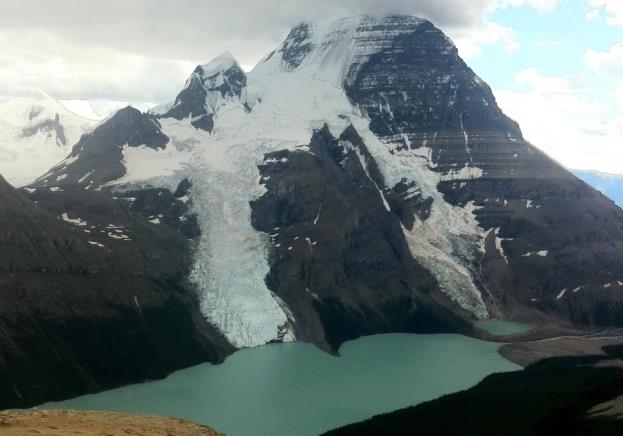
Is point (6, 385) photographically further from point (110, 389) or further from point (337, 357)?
point (337, 357)

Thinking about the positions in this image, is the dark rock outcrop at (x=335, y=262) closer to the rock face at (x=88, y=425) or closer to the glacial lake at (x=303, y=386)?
the glacial lake at (x=303, y=386)

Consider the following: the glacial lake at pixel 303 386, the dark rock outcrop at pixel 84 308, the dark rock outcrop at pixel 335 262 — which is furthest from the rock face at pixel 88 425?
the dark rock outcrop at pixel 335 262

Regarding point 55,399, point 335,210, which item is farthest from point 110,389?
point 335,210

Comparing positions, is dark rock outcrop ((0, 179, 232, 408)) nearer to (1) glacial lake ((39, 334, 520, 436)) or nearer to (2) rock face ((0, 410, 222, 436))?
(1) glacial lake ((39, 334, 520, 436))

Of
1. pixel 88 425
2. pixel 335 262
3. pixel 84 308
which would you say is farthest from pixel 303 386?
A: pixel 88 425

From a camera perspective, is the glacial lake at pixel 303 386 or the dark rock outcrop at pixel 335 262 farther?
the dark rock outcrop at pixel 335 262

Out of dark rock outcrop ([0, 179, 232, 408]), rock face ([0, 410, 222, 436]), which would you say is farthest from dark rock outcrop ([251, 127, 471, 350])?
rock face ([0, 410, 222, 436])

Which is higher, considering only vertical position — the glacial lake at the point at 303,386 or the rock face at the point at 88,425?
the rock face at the point at 88,425

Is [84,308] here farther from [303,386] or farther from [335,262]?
[335,262]
